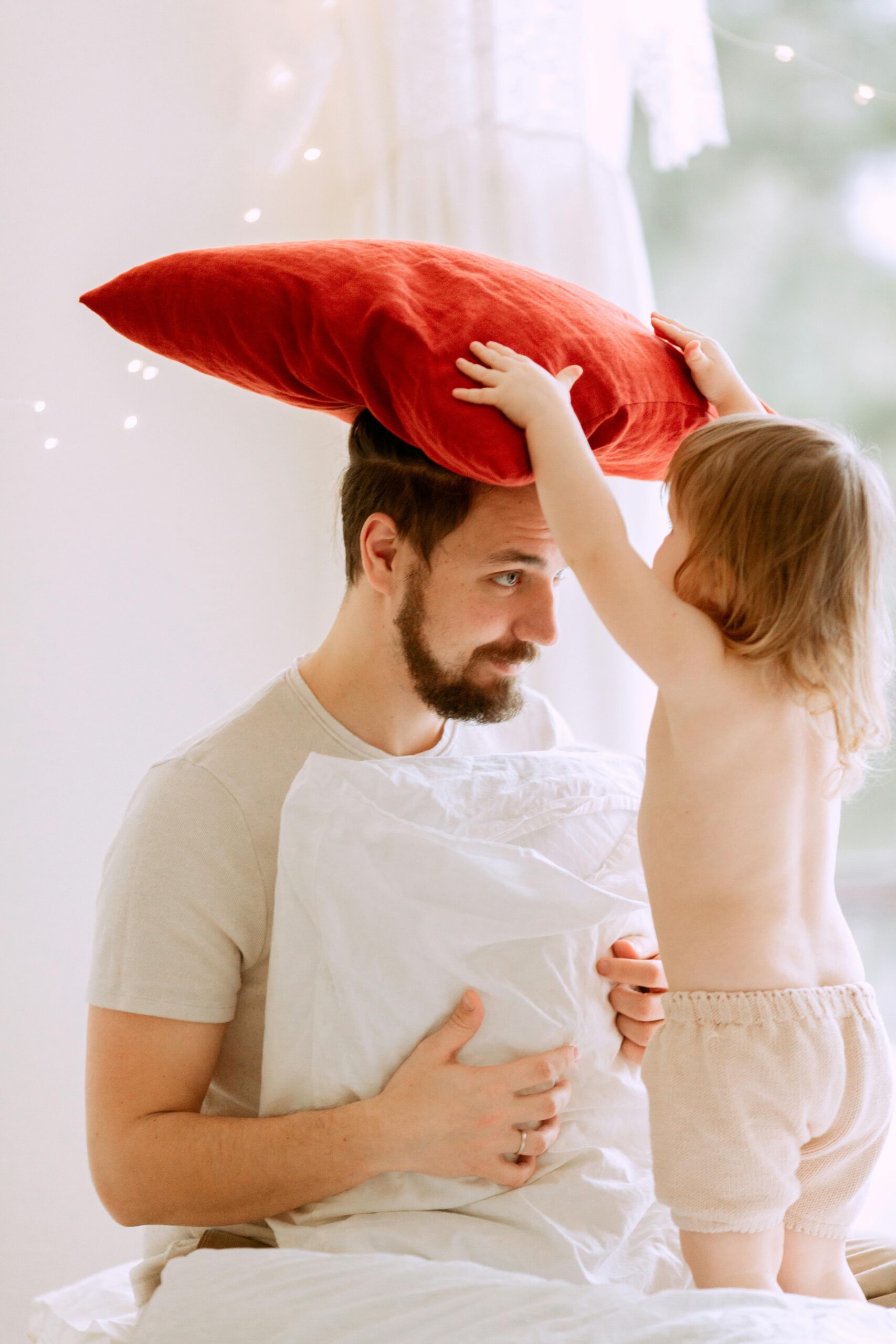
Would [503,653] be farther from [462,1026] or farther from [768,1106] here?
[768,1106]

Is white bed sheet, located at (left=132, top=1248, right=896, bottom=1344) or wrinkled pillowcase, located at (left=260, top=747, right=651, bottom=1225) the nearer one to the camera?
white bed sheet, located at (left=132, top=1248, right=896, bottom=1344)

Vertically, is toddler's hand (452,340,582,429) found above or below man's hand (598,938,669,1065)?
above

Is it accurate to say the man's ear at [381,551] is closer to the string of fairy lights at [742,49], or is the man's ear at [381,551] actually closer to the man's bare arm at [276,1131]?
the man's bare arm at [276,1131]

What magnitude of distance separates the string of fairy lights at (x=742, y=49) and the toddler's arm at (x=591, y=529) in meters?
0.89

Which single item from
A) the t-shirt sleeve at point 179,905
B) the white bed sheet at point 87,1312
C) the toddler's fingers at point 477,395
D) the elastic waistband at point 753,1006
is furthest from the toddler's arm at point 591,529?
the white bed sheet at point 87,1312

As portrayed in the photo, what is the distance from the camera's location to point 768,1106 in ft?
3.32

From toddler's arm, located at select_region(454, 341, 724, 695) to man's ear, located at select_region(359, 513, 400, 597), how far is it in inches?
10.9

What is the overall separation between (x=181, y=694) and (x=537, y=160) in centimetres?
110

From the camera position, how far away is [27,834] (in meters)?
1.65

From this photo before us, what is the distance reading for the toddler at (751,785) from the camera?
39.1 inches

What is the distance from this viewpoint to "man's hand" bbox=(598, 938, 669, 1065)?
1.16 meters

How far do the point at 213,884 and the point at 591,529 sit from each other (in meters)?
0.50

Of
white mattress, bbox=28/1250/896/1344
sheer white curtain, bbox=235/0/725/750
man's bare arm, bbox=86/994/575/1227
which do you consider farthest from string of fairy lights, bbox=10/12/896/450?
white mattress, bbox=28/1250/896/1344

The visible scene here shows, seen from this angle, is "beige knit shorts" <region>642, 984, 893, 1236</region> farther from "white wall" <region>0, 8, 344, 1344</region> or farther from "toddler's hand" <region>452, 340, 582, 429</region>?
"white wall" <region>0, 8, 344, 1344</region>
